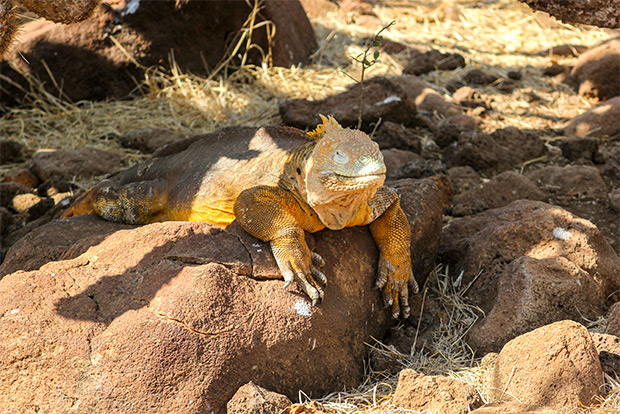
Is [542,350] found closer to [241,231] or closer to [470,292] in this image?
[470,292]

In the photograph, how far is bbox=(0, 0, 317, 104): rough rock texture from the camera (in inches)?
320

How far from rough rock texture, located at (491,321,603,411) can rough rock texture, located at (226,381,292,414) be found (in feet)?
3.72

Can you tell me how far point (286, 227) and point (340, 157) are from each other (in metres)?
0.58

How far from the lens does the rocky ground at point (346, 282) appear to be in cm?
327

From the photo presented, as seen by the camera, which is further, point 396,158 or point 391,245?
point 396,158

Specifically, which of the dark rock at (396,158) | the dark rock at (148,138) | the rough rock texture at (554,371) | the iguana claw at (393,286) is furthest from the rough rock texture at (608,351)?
the dark rock at (148,138)

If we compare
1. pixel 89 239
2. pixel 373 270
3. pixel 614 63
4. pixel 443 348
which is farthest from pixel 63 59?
pixel 614 63

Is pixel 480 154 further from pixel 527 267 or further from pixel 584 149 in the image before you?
pixel 527 267

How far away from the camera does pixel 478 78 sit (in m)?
8.94

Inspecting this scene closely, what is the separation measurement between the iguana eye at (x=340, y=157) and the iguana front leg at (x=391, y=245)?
0.66 m

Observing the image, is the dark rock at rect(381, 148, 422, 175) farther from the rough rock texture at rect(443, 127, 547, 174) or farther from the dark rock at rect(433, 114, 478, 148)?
the dark rock at rect(433, 114, 478, 148)

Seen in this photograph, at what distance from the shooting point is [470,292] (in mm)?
4578

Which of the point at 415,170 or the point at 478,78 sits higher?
the point at 415,170

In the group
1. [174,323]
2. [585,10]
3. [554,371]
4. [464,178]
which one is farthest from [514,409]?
[464,178]
